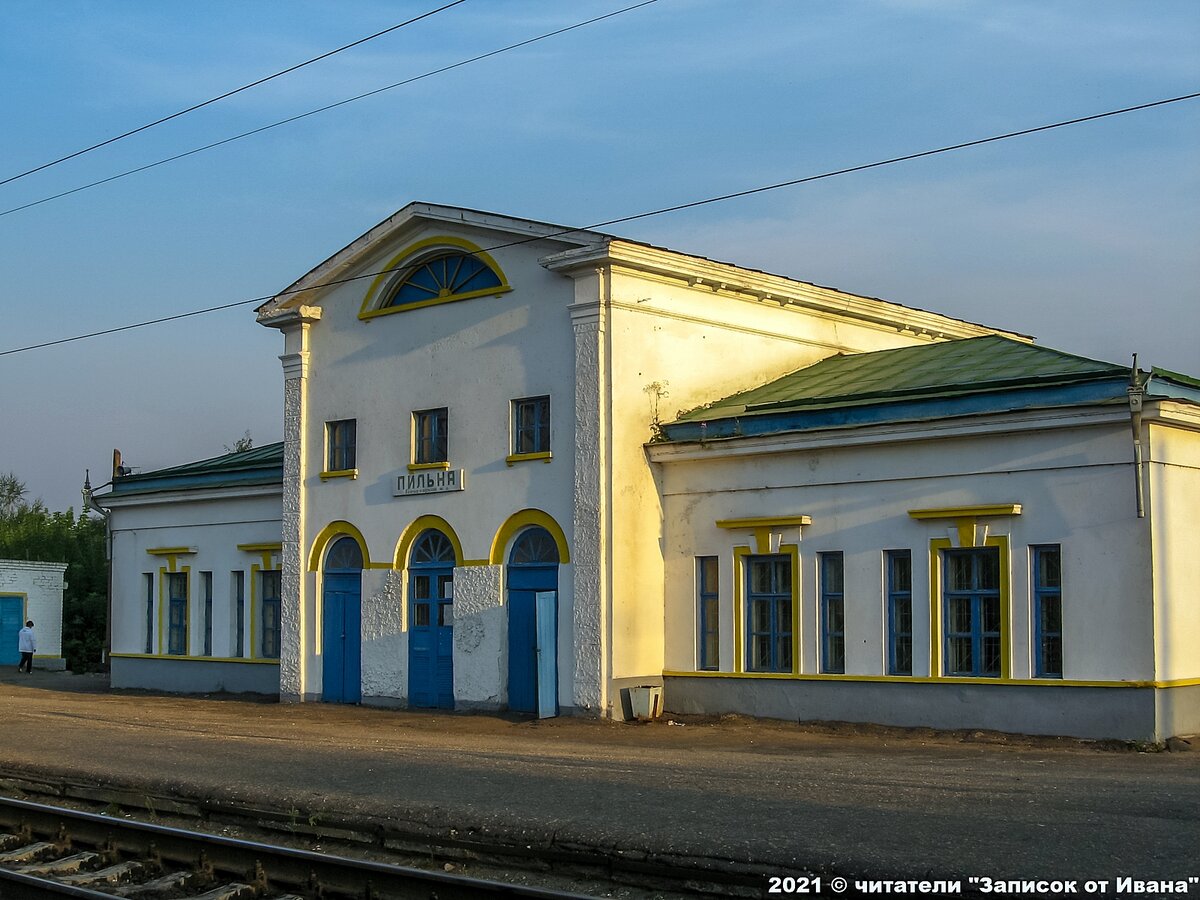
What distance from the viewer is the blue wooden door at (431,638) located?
23.8 meters

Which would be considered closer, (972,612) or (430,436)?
(972,612)

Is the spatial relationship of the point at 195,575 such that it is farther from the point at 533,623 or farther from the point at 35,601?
the point at 35,601

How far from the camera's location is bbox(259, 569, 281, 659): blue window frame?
2800cm

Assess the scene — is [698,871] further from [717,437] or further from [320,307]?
[320,307]

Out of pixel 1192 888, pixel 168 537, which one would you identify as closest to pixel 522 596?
pixel 168 537

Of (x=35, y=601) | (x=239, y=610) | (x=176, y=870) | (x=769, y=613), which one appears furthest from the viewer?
(x=35, y=601)

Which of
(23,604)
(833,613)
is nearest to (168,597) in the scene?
(833,613)

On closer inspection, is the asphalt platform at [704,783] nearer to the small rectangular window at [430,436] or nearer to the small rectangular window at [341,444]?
the small rectangular window at [430,436]

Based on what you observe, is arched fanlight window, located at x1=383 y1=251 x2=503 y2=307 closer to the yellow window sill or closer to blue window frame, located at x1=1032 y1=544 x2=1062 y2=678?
the yellow window sill

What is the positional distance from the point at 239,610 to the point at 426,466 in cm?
689

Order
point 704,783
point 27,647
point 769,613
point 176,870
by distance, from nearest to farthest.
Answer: point 176,870 < point 704,783 < point 769,613 < point 27,647

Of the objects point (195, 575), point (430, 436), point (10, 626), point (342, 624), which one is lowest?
point (10, 626)

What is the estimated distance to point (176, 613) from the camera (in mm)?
30312

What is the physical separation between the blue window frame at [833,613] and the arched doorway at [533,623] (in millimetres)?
4260
